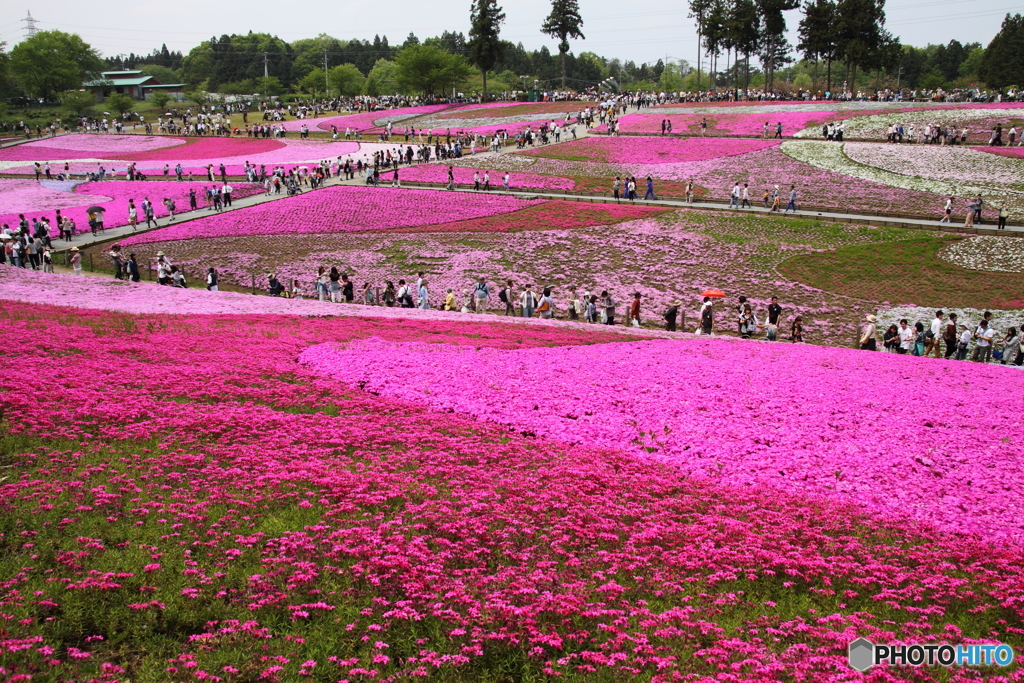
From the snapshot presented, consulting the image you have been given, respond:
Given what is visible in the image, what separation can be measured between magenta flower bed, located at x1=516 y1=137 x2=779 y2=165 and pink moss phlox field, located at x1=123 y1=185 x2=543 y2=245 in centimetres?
1493

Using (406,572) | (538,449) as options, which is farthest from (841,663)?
(538,449)

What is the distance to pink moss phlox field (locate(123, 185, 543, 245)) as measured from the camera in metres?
43.1

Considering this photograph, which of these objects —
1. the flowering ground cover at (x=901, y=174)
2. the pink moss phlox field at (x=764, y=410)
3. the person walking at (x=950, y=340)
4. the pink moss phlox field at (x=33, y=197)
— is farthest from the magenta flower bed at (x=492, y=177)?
the pink moss phlox field at (x=764, y=410)

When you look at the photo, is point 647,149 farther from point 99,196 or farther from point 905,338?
point 99,196

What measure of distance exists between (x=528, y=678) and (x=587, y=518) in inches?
146

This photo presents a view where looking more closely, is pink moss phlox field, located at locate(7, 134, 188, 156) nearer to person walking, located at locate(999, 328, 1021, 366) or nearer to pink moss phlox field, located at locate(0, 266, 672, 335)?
pink moss phlox field, located at locate(0, 266, 672, 335)

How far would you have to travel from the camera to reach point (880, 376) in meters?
19.1

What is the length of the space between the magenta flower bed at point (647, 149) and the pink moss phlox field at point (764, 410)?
3983 cm

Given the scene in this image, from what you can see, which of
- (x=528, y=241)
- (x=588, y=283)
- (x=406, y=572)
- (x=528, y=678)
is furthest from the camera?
(x=528, y=241)

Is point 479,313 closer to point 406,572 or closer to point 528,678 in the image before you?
point 406,572

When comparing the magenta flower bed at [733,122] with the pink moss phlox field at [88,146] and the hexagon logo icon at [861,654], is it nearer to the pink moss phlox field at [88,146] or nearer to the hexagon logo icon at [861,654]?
the pink moss phlox field at [88,146]

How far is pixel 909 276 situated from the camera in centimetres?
3447

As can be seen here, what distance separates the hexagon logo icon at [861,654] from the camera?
814cm

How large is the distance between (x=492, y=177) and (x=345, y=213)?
1330 cm
